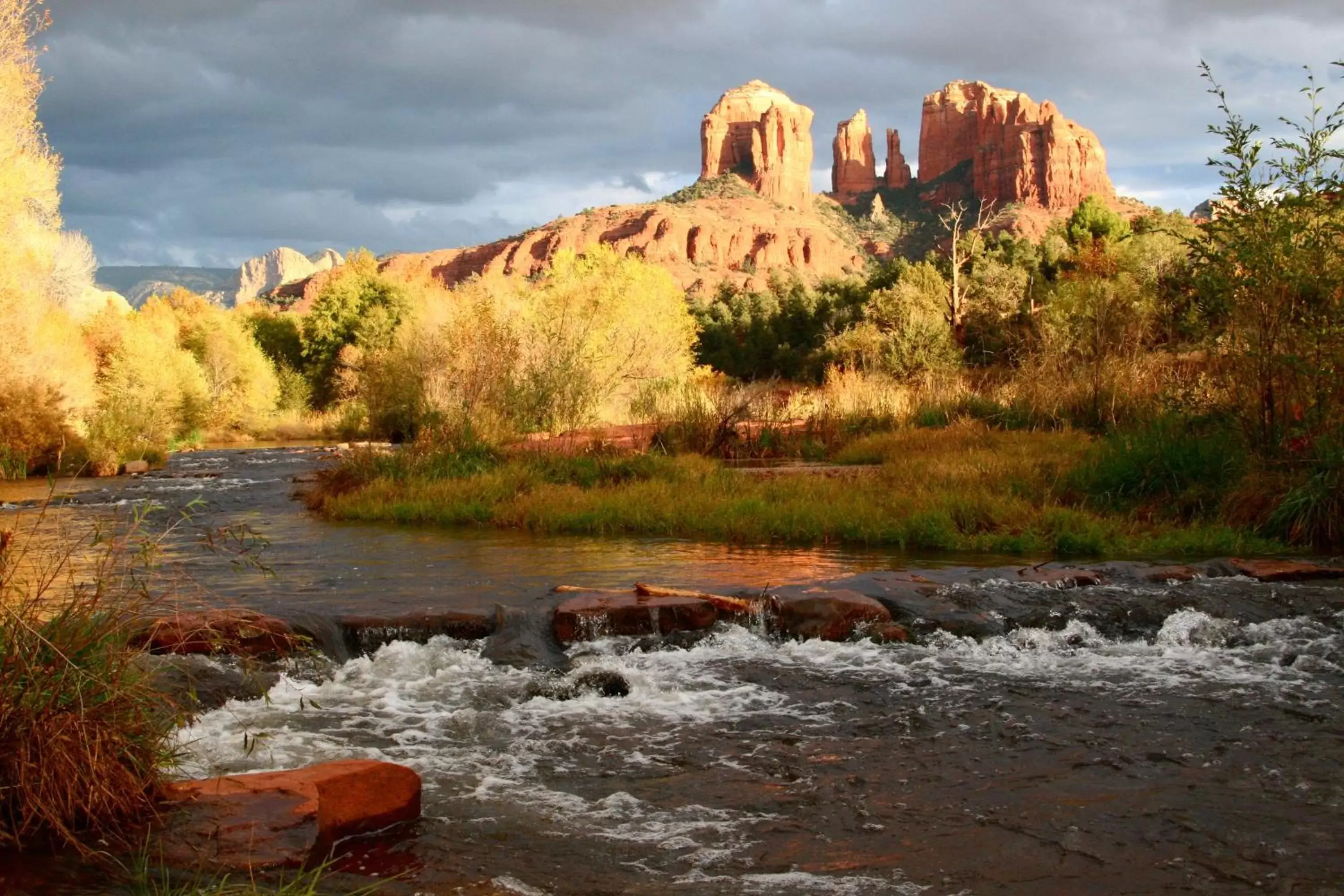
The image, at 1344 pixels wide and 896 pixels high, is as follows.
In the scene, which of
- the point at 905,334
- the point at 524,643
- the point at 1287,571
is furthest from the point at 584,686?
the point at 905,334

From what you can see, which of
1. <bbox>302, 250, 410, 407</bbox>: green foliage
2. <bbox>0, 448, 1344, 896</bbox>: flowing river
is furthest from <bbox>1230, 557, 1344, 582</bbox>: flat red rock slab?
<bbox>302, 250, 410, 407</bbox>: green foliage

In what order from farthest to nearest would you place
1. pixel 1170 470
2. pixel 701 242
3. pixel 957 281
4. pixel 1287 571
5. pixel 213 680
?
pixel 701 242 → pixel 957 281 → pixel 1170 470 → pixel 1287 571 → pixel 213 680

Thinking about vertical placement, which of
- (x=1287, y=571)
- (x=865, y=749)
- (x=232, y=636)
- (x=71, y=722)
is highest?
(x=71, y=722)

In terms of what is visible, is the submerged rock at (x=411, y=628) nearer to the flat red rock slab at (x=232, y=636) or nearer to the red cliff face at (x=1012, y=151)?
the flat red rock slab at (x=232, y=636)

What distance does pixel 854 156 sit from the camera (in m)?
139

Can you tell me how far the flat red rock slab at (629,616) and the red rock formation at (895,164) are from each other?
13174 cm

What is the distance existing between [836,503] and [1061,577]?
3.77m

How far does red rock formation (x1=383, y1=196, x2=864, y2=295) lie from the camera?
3910 inches

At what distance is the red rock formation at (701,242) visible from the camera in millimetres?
99312

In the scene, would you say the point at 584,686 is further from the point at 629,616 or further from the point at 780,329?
the point at 780,329

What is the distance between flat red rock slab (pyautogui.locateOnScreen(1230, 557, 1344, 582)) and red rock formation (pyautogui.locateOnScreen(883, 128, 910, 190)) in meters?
130

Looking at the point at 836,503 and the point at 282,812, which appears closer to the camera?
the point at 282,812

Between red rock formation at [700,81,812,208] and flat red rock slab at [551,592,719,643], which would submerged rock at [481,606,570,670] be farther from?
red rock formation at [700,81,812,208]

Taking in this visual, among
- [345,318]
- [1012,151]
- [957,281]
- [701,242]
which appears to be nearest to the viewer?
[957,281]
